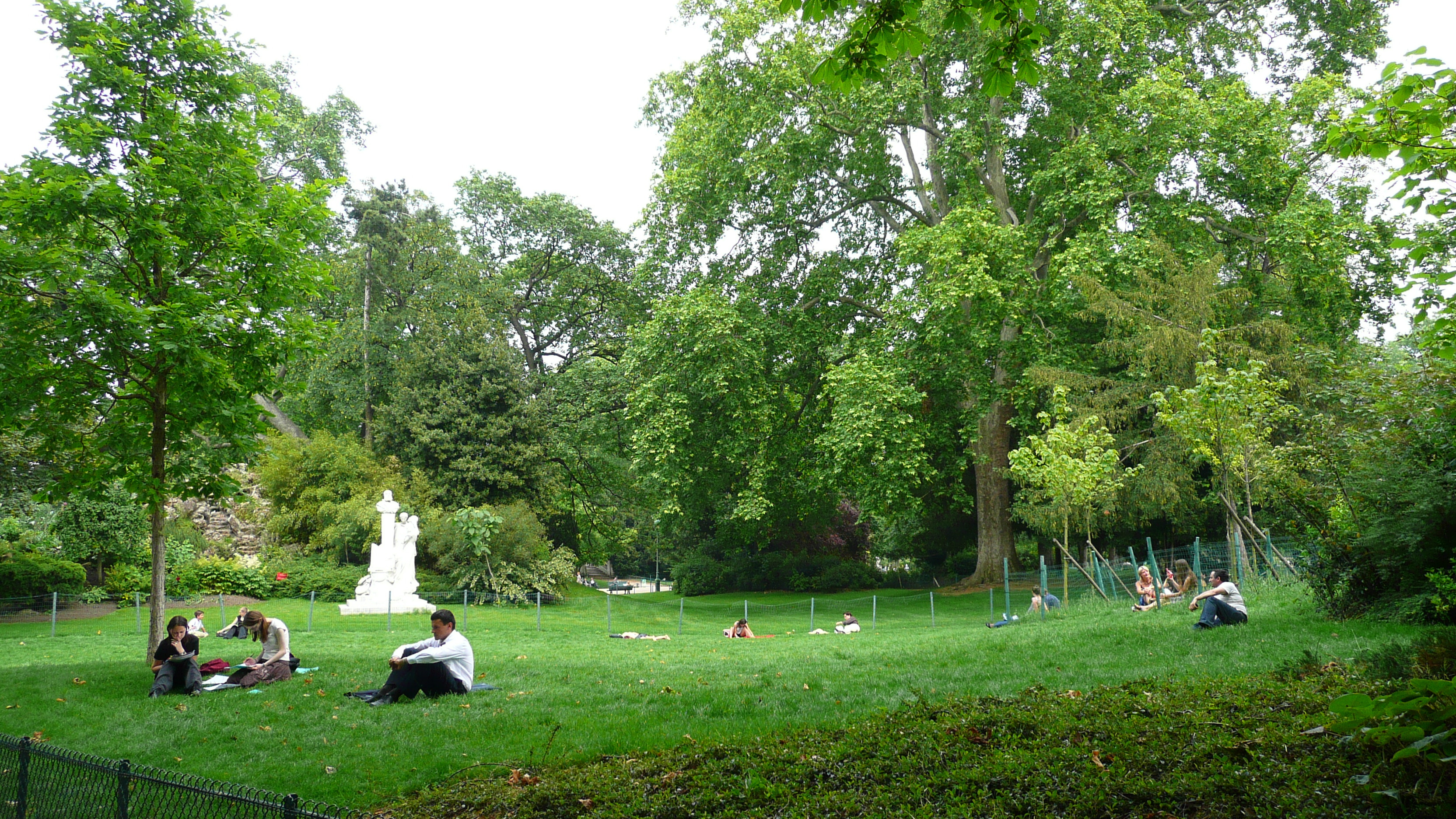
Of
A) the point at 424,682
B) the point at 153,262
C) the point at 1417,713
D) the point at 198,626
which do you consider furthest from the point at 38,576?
the point at 1417,713

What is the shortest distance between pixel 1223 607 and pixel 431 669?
32.0 ft

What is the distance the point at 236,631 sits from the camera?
53.4ft

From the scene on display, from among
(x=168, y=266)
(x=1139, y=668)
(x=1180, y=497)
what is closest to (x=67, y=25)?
(x=168, y=266)

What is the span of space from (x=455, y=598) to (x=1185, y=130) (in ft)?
80.1

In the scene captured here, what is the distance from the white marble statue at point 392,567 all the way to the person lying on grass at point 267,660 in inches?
614

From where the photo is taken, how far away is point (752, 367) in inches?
971

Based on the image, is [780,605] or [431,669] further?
[780,605]

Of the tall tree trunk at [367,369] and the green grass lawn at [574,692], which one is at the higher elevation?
the tall tree trunk at [367,369]

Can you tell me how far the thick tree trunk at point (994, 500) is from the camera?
2833 centimetres

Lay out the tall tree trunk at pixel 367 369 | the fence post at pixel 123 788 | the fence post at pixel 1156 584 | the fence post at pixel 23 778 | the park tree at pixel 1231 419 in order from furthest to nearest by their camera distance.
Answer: the tall tree trunk at pixel 367 369
the fence post at pixel 1156 584
the park tree at pixel 1231 419
the fence post at pixel 23 778
the fence post at pixel 123 788

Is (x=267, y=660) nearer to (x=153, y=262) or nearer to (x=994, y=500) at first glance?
(x=153, y=262)

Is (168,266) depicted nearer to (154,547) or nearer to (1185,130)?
(154,547)

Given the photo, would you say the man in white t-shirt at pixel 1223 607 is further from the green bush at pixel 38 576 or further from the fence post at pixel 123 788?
the green bush at pixel 38 576

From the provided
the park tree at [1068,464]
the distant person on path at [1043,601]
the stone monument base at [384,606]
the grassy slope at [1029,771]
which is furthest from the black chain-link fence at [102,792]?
→ the stone monument base at [384,606]
